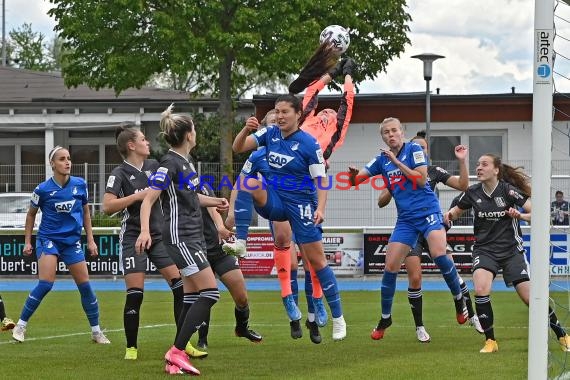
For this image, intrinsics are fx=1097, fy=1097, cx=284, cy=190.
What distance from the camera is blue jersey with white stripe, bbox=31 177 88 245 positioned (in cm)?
1188

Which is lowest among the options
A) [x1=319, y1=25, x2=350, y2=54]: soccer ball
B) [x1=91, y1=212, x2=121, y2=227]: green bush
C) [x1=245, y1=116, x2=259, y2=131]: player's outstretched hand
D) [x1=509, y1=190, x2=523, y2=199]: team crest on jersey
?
[x1=91, y1=212, x2=121, y2=227]: green bush

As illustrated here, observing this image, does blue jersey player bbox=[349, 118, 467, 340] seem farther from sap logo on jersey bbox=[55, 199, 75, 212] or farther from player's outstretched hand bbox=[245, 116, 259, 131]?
sap logo on jersey bbox=[55, 199, 75, 212]

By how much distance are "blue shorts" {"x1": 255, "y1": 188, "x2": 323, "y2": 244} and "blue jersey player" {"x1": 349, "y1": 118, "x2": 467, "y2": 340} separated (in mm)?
1206

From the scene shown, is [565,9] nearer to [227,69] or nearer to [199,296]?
[199,296]

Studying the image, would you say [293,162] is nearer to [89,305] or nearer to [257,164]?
[257,164]

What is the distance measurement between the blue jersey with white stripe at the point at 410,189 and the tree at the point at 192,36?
60.5 ft

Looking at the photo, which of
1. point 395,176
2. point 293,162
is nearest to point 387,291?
point 395,176

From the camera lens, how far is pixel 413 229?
11172 mm

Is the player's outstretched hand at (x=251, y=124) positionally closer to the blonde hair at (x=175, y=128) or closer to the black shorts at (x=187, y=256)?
the blonde hair at (x=175, y=128)

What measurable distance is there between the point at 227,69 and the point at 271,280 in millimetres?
9496

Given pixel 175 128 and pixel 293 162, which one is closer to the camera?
pixel 175 128

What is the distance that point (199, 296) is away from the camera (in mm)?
8852

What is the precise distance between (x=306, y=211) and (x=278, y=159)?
0.55 m

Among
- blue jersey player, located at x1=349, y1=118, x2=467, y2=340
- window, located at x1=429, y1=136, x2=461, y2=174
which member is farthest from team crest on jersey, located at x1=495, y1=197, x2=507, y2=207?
window, located at x1=429, y1=136, x2=461, y2=174
